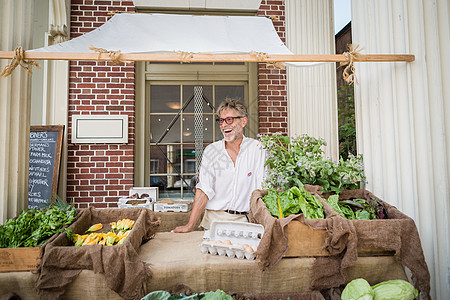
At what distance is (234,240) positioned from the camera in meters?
1.56

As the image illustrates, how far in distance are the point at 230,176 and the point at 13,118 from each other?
1673 millimetres

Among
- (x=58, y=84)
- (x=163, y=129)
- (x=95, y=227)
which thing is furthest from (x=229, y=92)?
(x=95, y=227)

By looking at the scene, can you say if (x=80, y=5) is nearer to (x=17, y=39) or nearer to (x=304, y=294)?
(x=17, y=39)

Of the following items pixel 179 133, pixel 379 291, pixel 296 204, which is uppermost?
pixel 179 133

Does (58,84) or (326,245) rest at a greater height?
(58,84)

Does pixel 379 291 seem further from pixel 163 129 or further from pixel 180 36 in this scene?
pixel 163 129

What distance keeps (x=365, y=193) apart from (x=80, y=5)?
4.46 meters

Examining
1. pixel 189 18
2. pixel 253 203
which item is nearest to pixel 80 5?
pixel 189 18

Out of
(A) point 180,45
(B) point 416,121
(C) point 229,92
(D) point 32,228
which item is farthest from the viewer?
(C) point 229,92

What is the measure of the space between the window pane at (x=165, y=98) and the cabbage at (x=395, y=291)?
3649 mm

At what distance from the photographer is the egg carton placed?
4.67ft

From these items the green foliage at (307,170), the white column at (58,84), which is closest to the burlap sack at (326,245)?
the green foliage at (307,170)

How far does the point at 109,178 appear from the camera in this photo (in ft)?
13.3

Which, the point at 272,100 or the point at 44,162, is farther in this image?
the point at 272,100
